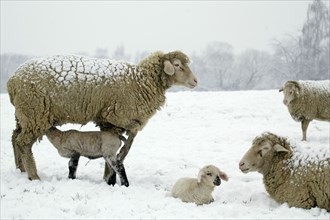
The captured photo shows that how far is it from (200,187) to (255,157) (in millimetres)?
1079

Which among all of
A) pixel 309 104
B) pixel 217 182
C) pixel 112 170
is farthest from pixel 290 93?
pixel 112 170

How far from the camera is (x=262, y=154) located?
677 cm

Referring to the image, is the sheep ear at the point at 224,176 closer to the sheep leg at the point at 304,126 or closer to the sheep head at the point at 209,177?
the sheep head at the point at 209,177

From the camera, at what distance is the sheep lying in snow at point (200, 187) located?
6492mm

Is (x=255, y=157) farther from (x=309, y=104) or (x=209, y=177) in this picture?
(x=309, y=104)

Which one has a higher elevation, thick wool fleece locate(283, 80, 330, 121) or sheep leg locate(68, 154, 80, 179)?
sheep leg locate(68, 154, 80, 179)

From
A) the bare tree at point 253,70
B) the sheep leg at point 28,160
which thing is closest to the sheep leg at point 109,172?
the sheep leg at point 28,160

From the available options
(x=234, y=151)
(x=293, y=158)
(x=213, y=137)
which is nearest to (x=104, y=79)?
(x=293, y=158)

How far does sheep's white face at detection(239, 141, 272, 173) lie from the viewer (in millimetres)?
6762

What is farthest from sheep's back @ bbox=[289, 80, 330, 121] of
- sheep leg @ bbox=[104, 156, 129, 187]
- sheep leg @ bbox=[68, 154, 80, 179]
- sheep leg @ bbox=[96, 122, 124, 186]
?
sheep leg @ bbox=[68, 154, 80, 179]

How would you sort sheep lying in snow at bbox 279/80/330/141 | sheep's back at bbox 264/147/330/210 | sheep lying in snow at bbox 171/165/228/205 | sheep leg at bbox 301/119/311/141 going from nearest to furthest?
1. sheep's back at bbox 264/147/330/210
2. sheep lying in snow at bbox 171/165/228/205
3. sheep leg at bbox 301/119/311/141
4. sheep lying in snow at bbox 279/80/330/141

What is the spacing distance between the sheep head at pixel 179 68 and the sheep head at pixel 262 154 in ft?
A: 6.97

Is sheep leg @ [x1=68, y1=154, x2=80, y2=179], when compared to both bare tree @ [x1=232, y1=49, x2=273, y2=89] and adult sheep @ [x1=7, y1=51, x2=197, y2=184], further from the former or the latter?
bare tree @ [x1=232, y1=49, x2=273, y2=89]

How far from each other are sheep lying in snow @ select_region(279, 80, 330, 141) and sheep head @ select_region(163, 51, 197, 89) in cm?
593
